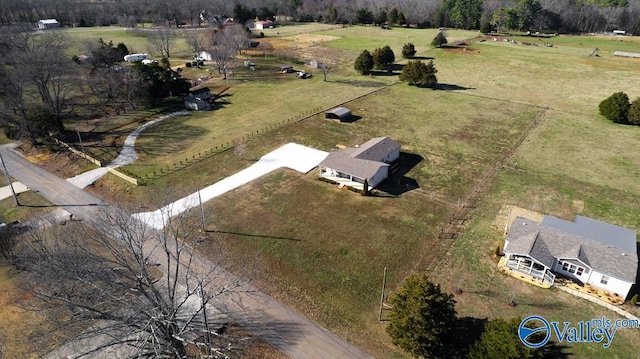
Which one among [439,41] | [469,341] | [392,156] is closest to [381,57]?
[439,41]

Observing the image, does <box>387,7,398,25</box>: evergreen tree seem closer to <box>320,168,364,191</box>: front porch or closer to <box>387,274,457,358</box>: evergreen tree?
<box>320,168,364,191</box>: front porch

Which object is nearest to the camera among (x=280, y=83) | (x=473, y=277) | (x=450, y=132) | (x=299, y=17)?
(x=473, y=277)

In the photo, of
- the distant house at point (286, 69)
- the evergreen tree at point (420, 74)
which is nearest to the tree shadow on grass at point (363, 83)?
the evergreen tree at point (420, 74)

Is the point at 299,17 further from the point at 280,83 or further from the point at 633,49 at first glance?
the point at 633,49

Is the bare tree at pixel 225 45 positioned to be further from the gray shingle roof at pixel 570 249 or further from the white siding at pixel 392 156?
the gray shingle roof at pixel 570 249

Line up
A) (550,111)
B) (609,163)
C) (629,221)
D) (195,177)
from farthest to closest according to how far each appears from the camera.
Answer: (550,111), (609,163), (195,177), (629,221)

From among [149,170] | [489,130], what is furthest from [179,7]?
[489,130]

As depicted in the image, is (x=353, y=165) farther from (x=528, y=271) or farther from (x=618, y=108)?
(x=618, y=108)

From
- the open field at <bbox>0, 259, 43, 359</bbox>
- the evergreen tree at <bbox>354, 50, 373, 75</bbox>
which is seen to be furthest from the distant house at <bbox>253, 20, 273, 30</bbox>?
the open field at <bbox>0, 259, 43, 359</bbox>
